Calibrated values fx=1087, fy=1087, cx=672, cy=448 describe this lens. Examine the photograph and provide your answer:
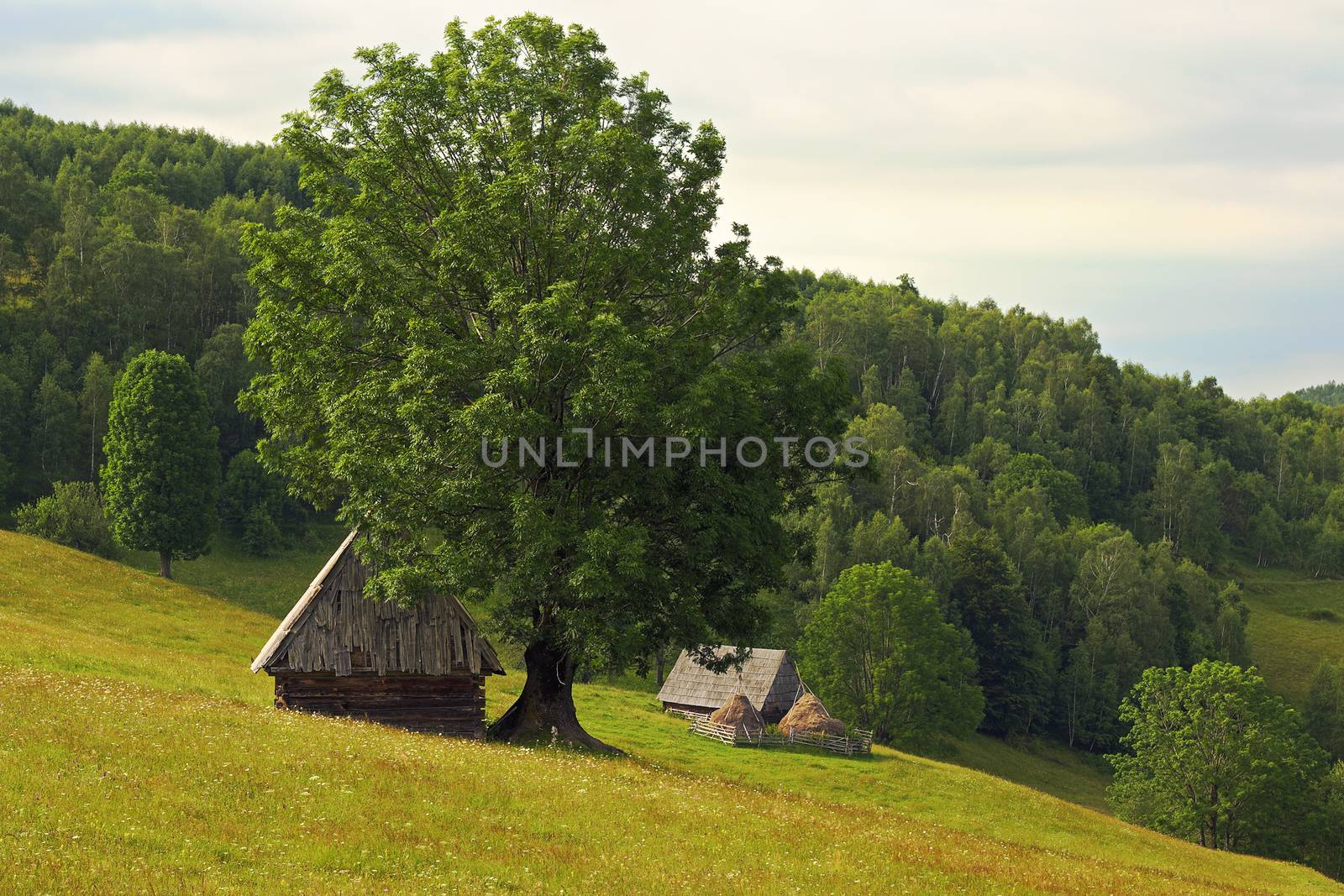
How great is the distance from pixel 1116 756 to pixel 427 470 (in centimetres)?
5107

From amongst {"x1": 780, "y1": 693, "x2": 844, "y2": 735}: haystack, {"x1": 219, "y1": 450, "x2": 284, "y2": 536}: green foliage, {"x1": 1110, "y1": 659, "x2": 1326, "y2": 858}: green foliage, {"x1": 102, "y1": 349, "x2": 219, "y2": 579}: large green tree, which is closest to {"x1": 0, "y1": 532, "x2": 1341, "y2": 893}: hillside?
{"x1": 780, "y1": 693, "x2": 844, "y2": 735}: haystack

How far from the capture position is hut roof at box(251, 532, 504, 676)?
27875 mm

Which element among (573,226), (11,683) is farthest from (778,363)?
(11,683)

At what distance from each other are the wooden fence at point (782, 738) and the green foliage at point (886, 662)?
1350 cm

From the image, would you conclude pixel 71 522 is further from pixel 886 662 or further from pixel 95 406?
pixel 886 662

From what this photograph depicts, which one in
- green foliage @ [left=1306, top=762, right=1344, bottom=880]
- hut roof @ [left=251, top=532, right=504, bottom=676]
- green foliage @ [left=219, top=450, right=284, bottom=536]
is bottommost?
green foliage @ [left=1306, top=762, right=1344, bottom=880]

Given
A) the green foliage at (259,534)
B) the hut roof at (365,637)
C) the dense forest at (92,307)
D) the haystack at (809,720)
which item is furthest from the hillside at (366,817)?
the dense forest at (92,307)

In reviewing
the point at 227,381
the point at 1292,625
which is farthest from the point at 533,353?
the point at 1292,625

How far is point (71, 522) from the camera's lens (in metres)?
66.7

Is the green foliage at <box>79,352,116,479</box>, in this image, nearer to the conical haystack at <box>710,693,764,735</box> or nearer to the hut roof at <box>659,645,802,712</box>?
the hut roof at <box>659,645,802,712</box>

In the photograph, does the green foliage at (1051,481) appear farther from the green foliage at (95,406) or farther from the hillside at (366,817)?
the hillside at (366,817)

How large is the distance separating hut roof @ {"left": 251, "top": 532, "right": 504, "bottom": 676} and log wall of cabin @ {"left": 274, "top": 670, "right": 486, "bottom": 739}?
1.57ft

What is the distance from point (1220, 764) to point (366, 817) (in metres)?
55.5

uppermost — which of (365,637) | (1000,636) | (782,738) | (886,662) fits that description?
(365,637)
